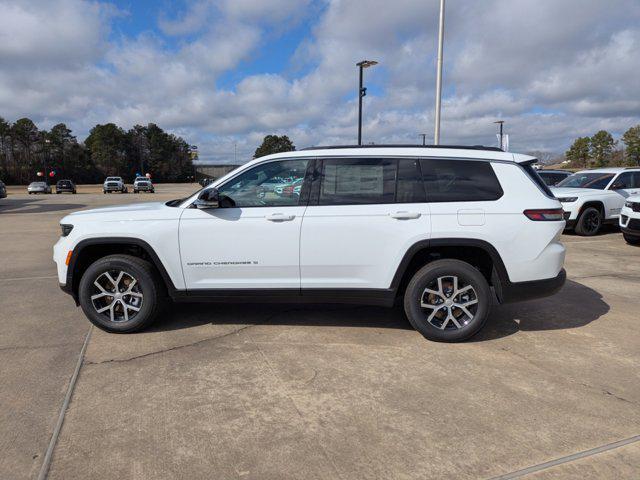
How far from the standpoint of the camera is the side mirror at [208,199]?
14.1 feet

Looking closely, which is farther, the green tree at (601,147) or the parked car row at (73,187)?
the green tree at (601,147)

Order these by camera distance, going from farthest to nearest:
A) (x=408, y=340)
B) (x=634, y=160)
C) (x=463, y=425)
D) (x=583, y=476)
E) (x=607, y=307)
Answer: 1. (x=634, y=160)
2. (x=607, y=307)
3. (x=408, y=340)
4. (x=463, y=425)
5. (x=583, y=476)

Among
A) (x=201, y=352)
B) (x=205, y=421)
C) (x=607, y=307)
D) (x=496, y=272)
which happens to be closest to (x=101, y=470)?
(x=205, y=421)

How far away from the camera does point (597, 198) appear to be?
1173 cm

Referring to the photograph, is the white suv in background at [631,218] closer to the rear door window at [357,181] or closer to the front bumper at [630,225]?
the front bumper at [630,225]

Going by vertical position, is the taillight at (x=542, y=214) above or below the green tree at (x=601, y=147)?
below

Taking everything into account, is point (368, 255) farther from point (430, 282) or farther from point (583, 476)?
point (583, 476)

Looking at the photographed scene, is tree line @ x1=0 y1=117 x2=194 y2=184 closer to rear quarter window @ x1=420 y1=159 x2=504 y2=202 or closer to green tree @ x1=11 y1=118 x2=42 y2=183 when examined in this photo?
green tree @ x1=11 y1=118 x2=42 y2=183

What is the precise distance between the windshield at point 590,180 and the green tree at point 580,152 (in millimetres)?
43577

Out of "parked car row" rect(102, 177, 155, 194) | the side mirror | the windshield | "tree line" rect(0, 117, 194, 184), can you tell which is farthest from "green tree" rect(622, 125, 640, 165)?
"tree line" rect(0, 117, 194, 184)

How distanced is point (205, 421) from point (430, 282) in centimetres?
229

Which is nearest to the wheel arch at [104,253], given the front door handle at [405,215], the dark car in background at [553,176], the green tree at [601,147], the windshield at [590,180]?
the front door handle at [405,215]

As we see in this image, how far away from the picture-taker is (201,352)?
13.8ft

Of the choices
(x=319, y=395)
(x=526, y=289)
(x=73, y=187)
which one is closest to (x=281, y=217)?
(x=319, y=395)
